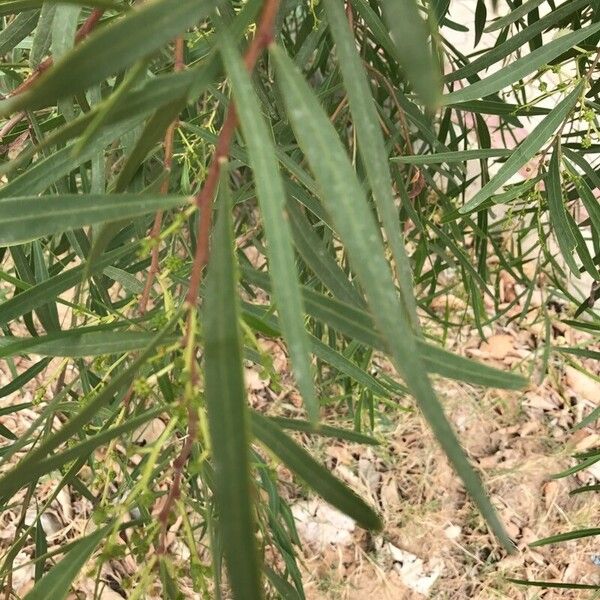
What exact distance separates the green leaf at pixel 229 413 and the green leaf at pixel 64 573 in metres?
0.19

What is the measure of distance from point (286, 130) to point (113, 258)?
40cm

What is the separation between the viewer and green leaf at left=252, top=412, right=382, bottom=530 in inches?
14.4

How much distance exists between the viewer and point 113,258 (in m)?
0.58

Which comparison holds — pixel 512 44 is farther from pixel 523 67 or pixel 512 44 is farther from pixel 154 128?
pixel 154 128

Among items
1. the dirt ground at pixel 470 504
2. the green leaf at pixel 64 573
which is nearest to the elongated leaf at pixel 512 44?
the green leaf at pixel 64 573

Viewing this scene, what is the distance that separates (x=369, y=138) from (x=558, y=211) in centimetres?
43

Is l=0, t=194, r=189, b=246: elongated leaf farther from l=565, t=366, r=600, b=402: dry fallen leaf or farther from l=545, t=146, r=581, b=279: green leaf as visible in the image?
l=565, t=366, r=600, b=402: dry fallen leaf

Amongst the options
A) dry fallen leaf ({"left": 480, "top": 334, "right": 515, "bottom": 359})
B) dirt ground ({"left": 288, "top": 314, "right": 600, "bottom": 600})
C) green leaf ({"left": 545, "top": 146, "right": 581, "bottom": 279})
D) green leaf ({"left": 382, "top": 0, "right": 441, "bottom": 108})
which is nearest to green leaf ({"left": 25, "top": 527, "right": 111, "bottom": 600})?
green leaf ({"left": 382, "top": 0, "right": 441, "bottom": 108})

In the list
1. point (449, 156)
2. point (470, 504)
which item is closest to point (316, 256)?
point (449, 156)

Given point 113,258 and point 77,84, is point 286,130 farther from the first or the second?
point 77,84

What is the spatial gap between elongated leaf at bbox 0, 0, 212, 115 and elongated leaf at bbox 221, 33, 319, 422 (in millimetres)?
45

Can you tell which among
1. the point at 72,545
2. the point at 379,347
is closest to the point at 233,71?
the point at 379,347

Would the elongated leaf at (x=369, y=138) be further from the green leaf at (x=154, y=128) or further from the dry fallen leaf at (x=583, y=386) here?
the dry fallen leaf at (x=583, y=386)

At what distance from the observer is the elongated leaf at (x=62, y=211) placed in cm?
41
